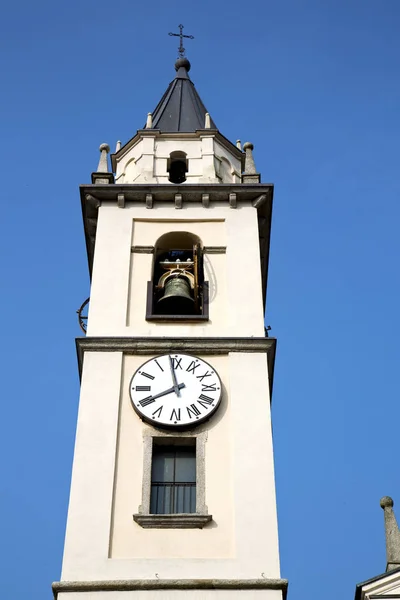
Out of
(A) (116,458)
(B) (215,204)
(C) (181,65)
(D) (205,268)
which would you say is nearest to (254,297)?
(D) (205,268)

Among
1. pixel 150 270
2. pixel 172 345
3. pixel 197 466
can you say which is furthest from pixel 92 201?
pixel 197 466

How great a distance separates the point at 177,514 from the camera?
1964cm

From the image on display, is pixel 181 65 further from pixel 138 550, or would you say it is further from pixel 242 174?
pixel 138 550

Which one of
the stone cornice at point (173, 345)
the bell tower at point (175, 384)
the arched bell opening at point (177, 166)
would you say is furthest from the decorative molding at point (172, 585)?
the arched bell opening at point (177, 166)

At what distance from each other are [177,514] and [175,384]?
278 centimetres

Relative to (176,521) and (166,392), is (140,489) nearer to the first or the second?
(176,521)

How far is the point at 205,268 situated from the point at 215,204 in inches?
77.1

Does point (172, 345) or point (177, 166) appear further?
point (177, 166)

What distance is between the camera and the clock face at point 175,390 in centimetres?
2117

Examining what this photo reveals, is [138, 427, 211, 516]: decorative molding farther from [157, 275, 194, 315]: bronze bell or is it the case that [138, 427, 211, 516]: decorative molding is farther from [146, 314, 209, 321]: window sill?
[157, 275, 194, 315]: bronze bell

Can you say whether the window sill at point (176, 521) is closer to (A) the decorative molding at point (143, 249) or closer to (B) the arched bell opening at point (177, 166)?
(A) the decorative molding at point (143, 249)

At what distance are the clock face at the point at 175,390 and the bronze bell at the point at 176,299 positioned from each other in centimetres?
158

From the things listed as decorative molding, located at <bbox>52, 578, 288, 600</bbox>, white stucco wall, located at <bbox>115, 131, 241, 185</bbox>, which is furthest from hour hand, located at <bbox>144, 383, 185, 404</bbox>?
white stucco wall, located at <bbox>115, 131, 241, 185</bbox>

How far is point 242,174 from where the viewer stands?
26.8 metres
